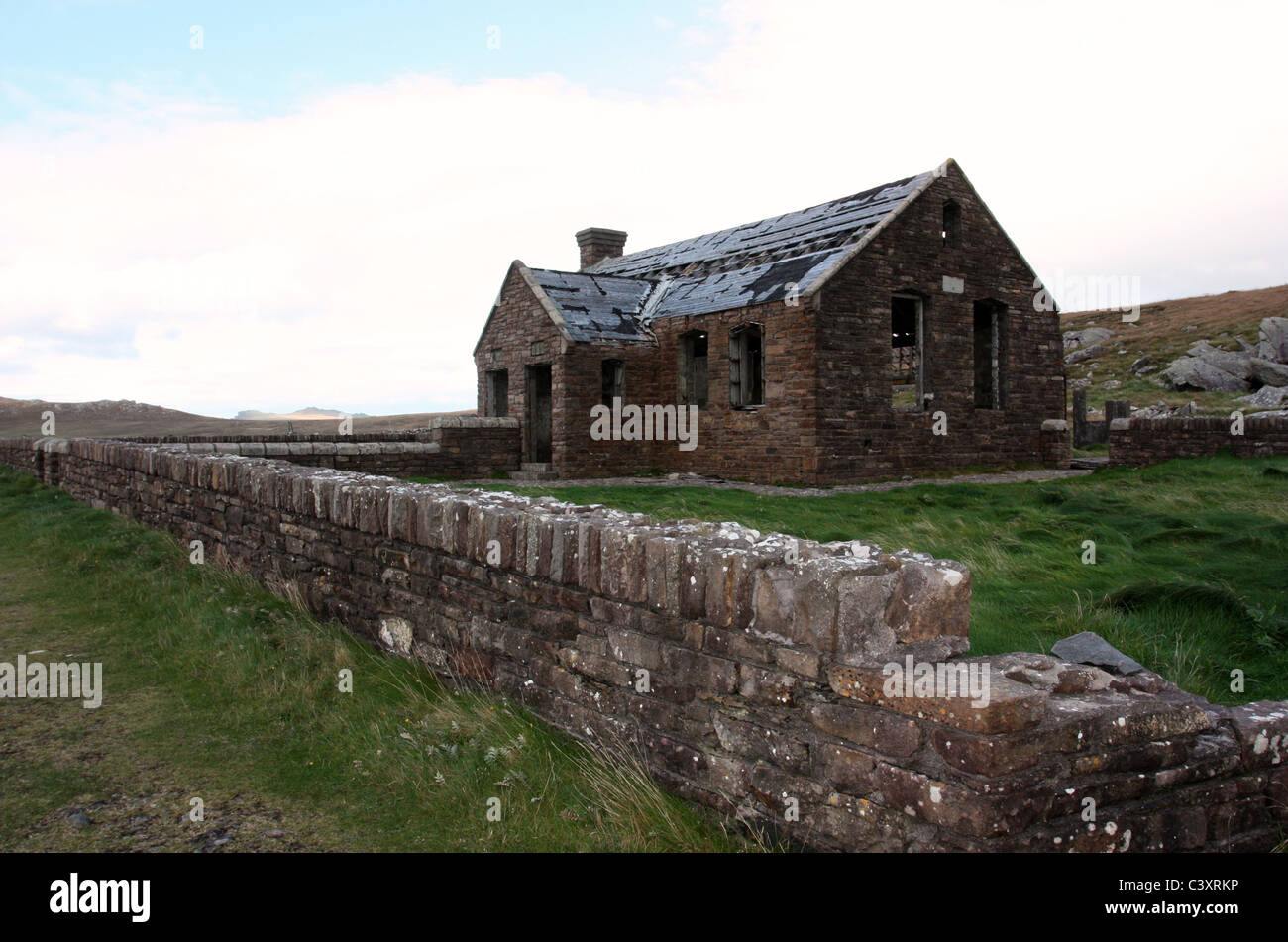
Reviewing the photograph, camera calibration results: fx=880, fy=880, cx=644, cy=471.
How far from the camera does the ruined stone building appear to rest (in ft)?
54.2

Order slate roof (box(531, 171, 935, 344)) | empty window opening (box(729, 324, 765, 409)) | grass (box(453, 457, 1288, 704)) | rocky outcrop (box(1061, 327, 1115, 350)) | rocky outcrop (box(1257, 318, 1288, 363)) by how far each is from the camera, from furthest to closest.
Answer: rocky outcrop (box(1061, 327, 1115, 350))
rocky outcrop (box(1257, 318, 1288, 363))
empty window opening (box(729, 324, 765, 409))
slate roof (box(531, 171, 935, 344))
grass (box(453, 457, 1288, 704))

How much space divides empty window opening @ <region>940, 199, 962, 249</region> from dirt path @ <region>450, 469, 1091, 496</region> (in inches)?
192

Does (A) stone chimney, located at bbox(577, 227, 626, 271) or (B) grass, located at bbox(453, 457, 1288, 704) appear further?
(A) stone chimney, located at bbox(577, 227, 626, 271)

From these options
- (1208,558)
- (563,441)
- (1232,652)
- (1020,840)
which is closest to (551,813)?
(1020,840)

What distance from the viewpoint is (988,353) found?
1983 cm

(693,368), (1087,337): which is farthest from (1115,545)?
(1087,337)

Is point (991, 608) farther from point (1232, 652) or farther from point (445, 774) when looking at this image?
point (445, 774)

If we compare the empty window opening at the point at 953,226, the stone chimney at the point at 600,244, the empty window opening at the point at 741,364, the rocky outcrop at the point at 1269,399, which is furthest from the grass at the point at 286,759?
the rocky outcrop at the point at 1269,399

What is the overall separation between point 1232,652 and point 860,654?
366cm

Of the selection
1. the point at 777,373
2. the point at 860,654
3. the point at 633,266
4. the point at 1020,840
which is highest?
the point at 633,266

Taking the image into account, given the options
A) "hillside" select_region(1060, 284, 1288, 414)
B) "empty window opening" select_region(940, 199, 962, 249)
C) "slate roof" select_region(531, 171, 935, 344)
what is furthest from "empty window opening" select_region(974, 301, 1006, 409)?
"hillside" select_region(1060, 284, 1288, 414)

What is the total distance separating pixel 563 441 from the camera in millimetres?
19000

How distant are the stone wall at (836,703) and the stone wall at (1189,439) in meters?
15.4

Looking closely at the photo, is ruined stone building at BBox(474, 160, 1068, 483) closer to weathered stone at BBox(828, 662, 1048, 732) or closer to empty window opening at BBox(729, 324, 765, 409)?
empty window opening at BBox(729, 324, 765, 409)
